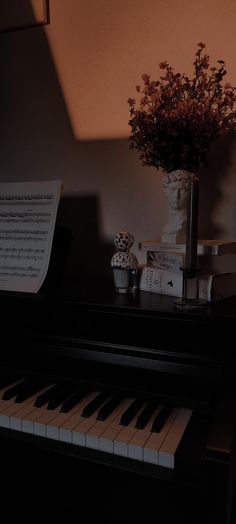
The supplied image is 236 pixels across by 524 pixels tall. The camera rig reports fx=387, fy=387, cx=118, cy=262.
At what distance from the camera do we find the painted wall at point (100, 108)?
116cm

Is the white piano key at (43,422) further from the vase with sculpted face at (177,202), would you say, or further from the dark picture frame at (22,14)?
the dark picture frame at (22,14)

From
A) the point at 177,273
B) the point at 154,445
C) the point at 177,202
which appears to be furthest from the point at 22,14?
the point at 154,445

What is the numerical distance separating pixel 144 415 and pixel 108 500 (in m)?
0.30

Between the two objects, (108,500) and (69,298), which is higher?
(69,298)

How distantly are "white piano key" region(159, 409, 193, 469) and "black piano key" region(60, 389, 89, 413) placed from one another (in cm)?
23

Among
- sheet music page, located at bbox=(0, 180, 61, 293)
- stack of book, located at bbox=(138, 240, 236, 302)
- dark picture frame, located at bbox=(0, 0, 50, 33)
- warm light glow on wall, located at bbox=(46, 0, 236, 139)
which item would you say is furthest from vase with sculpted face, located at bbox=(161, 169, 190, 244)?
dark picture frame, located at bbox=(0, 0, 50, 33)

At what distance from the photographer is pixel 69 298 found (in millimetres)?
905

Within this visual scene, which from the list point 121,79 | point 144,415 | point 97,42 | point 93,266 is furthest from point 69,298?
point 97,42

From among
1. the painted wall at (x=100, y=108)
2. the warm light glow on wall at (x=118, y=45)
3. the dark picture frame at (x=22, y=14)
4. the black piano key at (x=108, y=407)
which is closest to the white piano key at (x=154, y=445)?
the black piano key at (x=108, y=407)

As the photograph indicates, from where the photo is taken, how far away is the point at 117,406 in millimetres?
843

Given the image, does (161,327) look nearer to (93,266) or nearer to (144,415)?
(144,415)

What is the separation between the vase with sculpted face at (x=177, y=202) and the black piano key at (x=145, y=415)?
1.26ft

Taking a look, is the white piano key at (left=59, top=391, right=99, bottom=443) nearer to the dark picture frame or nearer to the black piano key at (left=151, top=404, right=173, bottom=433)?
the black piano key at (left=151, top=404, right=173, bottom=433)

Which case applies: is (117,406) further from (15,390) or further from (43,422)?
(15,390)
